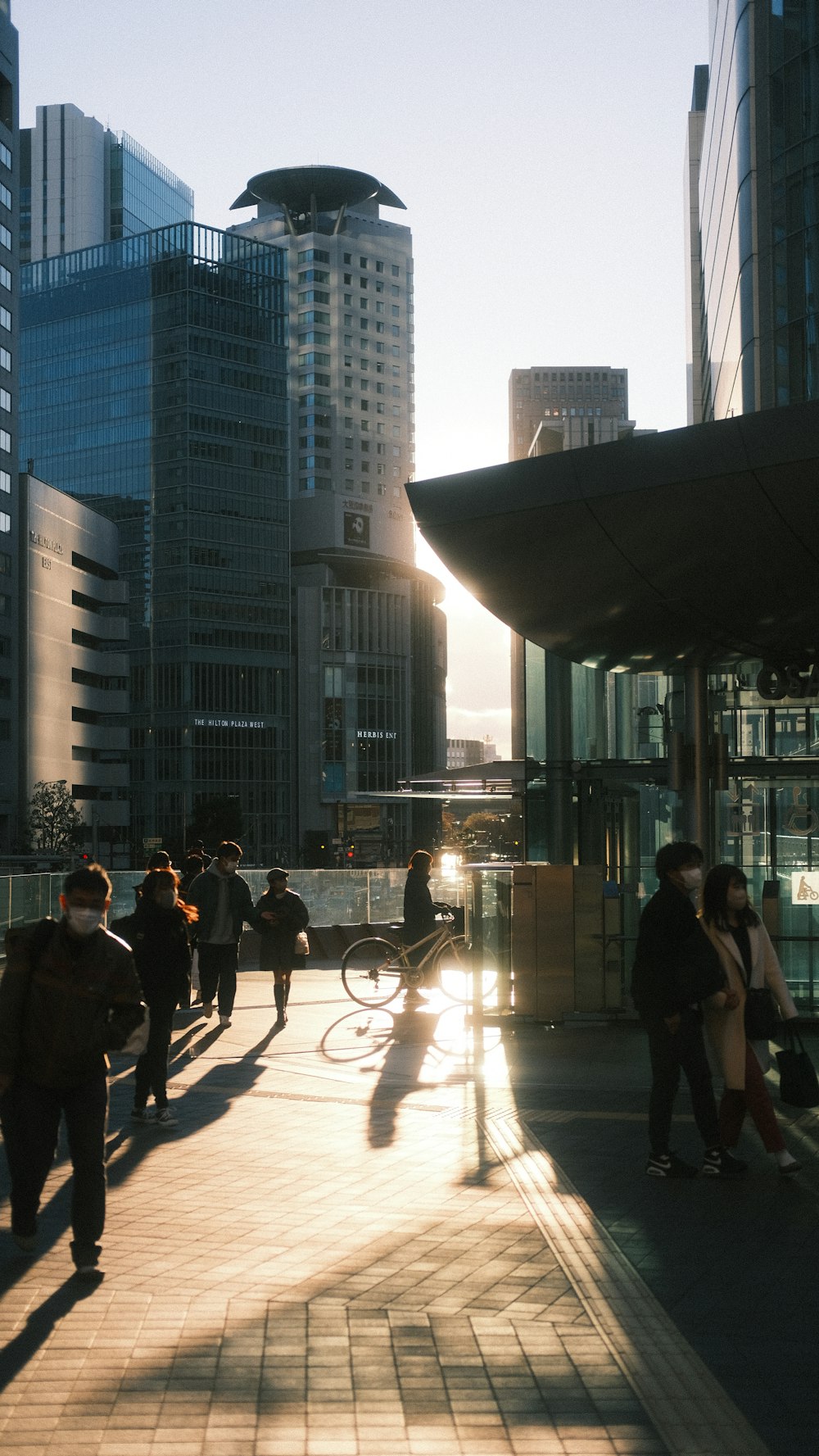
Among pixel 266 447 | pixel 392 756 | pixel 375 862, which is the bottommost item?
pixel 375 862

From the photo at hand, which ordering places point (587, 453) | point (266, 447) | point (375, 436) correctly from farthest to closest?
point (375, 436), point (266, 447), point (587, 453)

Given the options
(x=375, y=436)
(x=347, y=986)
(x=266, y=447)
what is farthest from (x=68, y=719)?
(x=347, y=986)

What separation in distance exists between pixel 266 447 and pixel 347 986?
118703 millimetres

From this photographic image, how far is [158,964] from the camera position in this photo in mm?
9664

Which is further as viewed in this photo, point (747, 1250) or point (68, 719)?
point (68, 719)

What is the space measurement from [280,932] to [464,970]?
191cm

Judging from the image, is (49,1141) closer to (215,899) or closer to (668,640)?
(215,899)

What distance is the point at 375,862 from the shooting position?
135750mm

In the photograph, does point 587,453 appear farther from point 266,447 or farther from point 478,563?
point 266,447

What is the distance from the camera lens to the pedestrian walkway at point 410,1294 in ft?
14.8

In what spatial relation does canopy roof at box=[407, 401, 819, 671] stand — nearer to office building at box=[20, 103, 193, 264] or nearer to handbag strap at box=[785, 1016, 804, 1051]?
handbag strap at box=[785, 1016, 804, 1051]

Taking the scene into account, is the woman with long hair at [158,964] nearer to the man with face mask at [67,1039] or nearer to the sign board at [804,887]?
the man with face mask at [67,1039]

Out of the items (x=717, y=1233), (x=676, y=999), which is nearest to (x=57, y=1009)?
(x=717, y=1233)

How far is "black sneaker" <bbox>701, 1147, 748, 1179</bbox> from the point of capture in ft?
26.2
